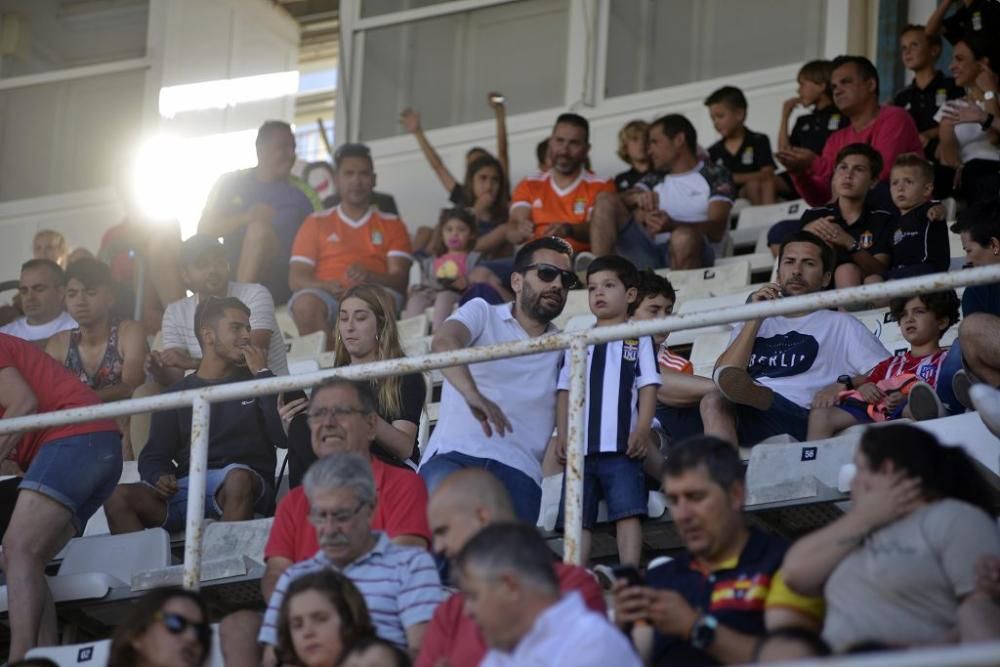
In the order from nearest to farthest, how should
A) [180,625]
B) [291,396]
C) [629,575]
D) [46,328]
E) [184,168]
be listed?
[629,575]
[180,625]
[291,396]
[46,328]
[184,168]

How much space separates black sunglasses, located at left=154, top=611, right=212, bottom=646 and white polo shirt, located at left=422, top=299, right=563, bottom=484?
1219 millimetres

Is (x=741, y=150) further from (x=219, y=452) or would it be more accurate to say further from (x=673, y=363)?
(x=219, y=452)

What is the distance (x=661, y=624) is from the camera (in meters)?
4.23

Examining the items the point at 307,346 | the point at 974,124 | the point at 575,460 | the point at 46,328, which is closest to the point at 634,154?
the point at 974,124

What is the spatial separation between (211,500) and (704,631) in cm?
277

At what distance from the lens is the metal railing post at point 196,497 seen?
5.38 metres

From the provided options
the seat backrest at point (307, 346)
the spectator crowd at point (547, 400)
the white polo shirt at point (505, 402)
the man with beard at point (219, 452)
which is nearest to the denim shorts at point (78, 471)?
the spectator crowd at point (547, 400)

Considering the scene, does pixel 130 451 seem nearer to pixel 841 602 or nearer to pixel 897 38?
pixel 841 602

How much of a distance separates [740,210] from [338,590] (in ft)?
18.2

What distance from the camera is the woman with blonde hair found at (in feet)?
19.2

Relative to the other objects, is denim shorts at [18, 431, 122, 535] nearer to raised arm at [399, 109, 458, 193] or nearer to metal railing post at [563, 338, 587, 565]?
metal railing post at [563, 338, 587, 565]

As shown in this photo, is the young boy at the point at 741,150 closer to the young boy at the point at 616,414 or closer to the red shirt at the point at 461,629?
the young boy at the point at 616,414

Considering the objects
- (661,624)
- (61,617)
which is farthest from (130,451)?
(661,624)

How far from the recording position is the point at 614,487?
569 centimetres
